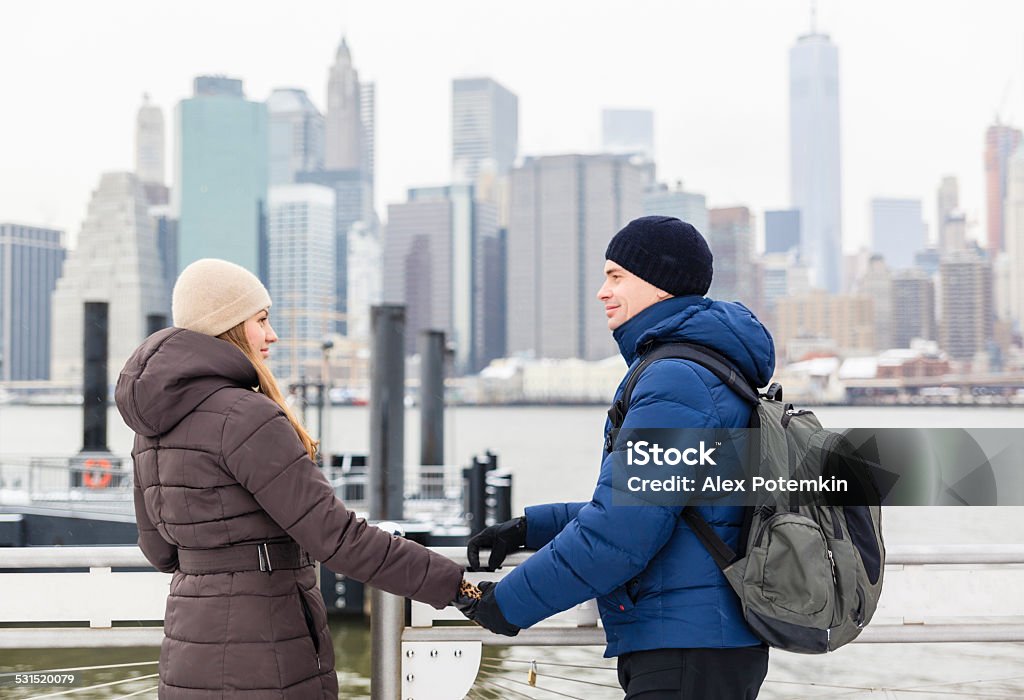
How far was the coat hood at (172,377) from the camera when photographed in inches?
87.6

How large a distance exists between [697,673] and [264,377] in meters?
1.13

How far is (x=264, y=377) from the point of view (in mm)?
2359

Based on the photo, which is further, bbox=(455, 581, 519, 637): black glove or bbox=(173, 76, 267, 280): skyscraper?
bbox=(173, 76, 267, 280): skyscraper

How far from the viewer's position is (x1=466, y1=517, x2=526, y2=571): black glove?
2.56m

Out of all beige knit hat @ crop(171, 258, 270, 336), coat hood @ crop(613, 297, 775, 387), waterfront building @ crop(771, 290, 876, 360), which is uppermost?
waterfront building @ crop(771, 290, 876, 360)

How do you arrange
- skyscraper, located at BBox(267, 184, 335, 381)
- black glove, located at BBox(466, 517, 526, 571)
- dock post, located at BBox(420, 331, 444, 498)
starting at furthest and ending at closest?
1. skyscraper, located at BBox(267, 184, 335, 381)
2. dock post, located at BBox(420, 331, 444, 498)
3. black glove, located at BBox(466, 517, 526, 571)

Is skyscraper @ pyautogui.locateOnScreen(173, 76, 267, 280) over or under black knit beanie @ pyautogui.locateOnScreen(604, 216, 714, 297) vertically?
over

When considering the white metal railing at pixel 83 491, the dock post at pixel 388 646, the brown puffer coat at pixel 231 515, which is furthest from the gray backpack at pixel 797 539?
the white metal railing at pixel 83 491

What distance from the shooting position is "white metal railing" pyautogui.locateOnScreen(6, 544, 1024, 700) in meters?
2.81

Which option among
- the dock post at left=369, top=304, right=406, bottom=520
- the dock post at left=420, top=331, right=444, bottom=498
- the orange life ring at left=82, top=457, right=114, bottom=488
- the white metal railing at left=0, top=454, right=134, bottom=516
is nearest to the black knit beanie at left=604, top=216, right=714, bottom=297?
the dock post at left=369, top=304, right=406, bottom=520

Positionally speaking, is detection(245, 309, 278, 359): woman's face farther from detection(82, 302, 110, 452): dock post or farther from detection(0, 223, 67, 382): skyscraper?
detection(0, 223, 67, 382): skyscraper

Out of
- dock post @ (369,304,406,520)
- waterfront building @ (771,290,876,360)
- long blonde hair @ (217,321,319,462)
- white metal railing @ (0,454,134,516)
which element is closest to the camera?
long blonde hair @ (217,321,319,462)

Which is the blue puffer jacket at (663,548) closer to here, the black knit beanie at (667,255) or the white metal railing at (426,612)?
the black knit beanie at (667,255)

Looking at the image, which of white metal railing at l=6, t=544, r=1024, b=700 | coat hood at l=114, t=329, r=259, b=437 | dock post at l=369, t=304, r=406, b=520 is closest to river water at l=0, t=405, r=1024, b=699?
white metal railing at l=6, t=544, r=1024, b=700
